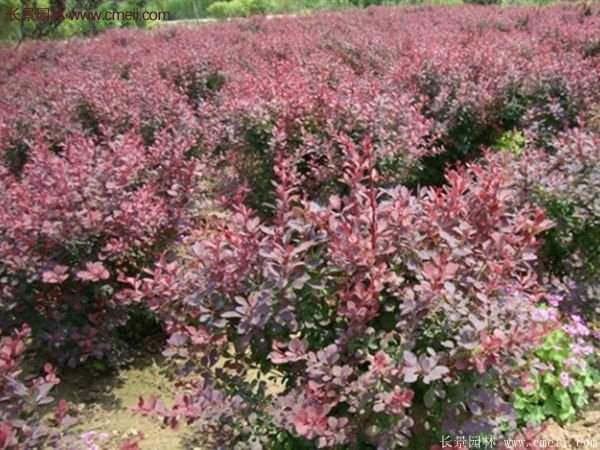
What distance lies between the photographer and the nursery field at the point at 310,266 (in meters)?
1.85

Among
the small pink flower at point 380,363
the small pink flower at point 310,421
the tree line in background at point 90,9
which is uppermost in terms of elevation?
the tree line in background at point 90,9

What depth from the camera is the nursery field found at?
185 centimetres

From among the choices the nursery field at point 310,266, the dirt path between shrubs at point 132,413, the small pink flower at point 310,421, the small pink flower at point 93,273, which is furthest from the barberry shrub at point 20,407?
the dirt path between shrubs at point 132,413

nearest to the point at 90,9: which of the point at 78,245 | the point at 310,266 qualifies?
the point at 78,245

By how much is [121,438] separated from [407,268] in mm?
1576

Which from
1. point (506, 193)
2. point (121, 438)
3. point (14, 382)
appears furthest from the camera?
point (121, 438)


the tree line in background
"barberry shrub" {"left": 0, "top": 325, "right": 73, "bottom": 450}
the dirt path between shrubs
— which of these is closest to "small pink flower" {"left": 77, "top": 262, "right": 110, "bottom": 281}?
the dirt path between shrubs

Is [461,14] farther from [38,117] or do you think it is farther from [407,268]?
[407,268]

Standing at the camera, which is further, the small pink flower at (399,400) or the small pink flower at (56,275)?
the small pink flower at (56,275)

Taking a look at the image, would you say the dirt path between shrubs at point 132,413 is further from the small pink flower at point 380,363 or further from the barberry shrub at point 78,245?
the small pink flower at point 380,363

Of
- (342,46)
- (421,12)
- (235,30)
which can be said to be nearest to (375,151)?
(342,46)

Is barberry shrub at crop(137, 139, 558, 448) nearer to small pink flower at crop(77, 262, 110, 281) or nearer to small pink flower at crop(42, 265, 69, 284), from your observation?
small pink flower at crop(77, 262, 110, 281)

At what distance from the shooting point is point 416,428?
201cm

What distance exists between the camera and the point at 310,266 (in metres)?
1.92
